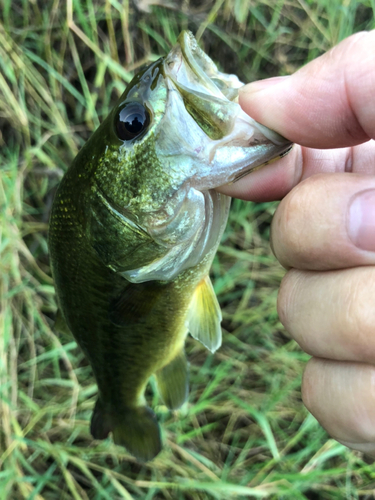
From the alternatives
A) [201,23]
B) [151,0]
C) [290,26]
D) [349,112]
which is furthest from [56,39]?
[349,112]

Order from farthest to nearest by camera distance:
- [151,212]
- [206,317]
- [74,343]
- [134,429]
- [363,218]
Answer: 1. [74,343]
2. [134,429]
3. [206,317]
4. [151,212]
5. [363,218]

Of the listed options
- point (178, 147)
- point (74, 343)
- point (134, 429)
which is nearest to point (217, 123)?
point (178, 147)

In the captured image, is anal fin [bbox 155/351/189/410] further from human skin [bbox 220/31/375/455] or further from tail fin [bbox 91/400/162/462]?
human skin [bbox 220/31/375/455]

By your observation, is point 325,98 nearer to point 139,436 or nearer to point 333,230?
point 333,230

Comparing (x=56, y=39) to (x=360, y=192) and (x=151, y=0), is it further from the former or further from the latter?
(x=360, y=192)

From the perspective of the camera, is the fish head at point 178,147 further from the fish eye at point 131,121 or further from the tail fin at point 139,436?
the tail fin at point 139,436

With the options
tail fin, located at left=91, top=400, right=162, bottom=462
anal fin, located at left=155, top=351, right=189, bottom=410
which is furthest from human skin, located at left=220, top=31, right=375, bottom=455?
tail fin, located at left=91, top=400, right=162, bottom=462
